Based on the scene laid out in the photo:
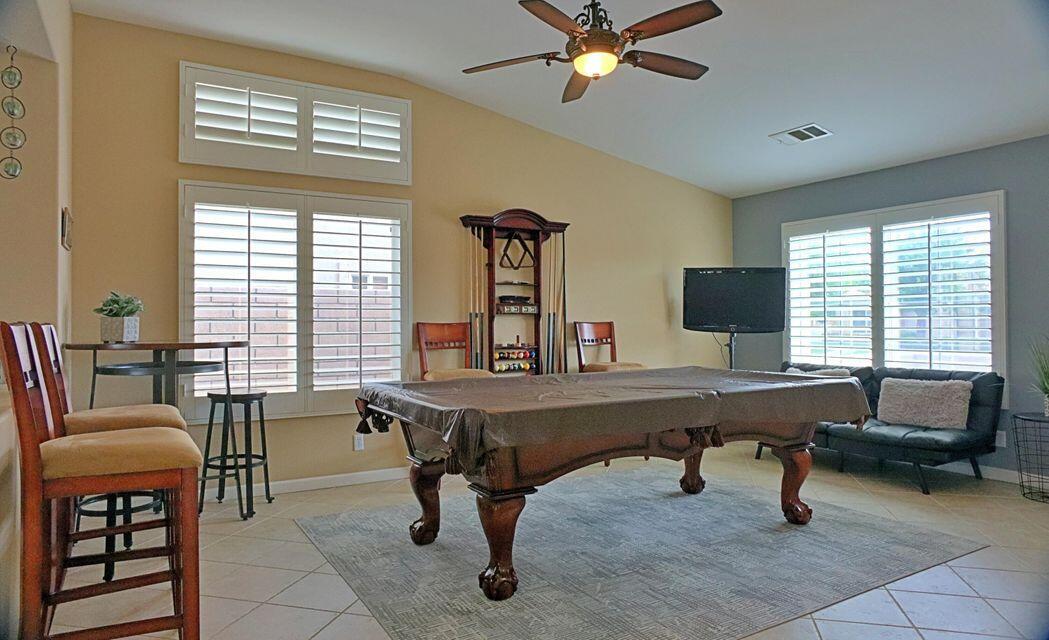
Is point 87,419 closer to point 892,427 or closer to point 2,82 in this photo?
point 2,82

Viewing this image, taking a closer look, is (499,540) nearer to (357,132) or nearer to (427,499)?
(427,499)

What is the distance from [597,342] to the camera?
19.2 feet

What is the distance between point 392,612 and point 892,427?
3.91 meters

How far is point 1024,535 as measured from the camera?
138 inches

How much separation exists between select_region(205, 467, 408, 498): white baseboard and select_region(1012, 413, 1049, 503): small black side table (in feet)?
14.3

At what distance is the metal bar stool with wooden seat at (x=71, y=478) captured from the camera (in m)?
1.92

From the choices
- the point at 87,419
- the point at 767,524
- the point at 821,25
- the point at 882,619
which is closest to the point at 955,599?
the point at 882,619

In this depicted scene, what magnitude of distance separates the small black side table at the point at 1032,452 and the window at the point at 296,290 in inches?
173

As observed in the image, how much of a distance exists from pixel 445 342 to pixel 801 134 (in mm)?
3204

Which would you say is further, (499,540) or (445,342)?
(445,342)

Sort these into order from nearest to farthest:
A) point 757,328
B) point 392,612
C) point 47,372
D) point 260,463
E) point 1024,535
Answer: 1. point 47,372
2. point 392,612
3. point 1024,535
4. point 260,463
5. point 757,328

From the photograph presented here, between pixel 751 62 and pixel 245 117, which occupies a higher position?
pixel 751 62

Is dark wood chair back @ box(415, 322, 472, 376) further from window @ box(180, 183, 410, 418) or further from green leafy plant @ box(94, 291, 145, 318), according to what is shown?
green leafy plant @ box(94, 291, 145, 318)

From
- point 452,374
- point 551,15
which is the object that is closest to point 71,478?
point 551,15
